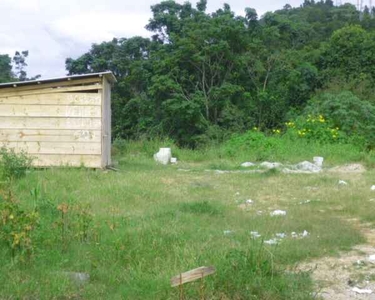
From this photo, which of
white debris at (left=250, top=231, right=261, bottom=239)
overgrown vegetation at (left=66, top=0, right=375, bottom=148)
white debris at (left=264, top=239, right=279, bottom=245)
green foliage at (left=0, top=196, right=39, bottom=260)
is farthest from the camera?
overgrown vegetation at (left=66, top=0, right=375, bottom=148)

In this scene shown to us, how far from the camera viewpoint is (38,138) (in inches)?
462

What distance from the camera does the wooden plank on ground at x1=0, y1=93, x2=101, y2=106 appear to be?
11672 millimetres

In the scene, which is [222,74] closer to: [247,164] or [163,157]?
[163,157]

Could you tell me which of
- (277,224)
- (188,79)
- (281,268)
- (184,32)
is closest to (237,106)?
(188,79)

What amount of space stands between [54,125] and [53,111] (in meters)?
0.31

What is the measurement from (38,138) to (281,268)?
8267 mm

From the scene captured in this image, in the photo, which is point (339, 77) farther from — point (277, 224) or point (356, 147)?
point (277, 224)

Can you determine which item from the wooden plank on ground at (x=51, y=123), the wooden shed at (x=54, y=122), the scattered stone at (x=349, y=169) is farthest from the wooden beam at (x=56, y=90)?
the scattered stone at (x=349, y=169)

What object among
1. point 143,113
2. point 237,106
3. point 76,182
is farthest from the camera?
point 143,113

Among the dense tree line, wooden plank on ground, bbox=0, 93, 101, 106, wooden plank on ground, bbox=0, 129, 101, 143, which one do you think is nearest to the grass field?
wooden plank on ground, bbox=0, 129, 101, 143

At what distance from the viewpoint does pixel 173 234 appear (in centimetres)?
558

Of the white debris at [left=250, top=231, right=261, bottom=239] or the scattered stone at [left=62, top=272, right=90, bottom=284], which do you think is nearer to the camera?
the scattered stone at [left=62, top=272, right=90, bottom=284]

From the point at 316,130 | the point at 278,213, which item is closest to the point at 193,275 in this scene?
the point at 278,213

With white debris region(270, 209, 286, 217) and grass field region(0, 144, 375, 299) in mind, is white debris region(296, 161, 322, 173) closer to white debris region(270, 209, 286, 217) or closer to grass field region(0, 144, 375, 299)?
grass field region(0, 144, 375, 299)
